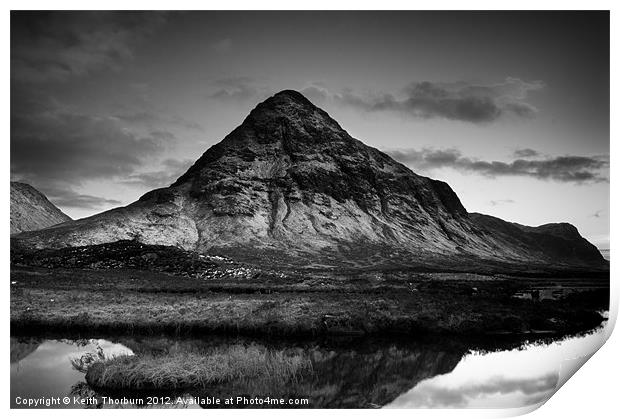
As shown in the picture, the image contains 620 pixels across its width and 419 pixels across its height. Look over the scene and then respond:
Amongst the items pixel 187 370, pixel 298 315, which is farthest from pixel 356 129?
pixel 187 370

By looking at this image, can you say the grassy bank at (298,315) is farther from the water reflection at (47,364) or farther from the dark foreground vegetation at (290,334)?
the water reflection at (47,364)

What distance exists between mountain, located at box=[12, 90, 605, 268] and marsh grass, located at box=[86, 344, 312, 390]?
5937cm

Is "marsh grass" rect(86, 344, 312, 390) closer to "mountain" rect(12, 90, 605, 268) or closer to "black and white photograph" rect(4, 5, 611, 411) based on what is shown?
"black and white photograph" rect(4, 5, 611, 411)

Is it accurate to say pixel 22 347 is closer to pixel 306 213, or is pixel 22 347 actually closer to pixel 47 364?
pixel 47 364

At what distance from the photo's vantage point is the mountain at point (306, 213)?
3489 inches

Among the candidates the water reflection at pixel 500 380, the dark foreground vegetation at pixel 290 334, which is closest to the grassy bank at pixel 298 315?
the dark foreground vegetation at pixel 290 334

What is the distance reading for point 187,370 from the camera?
12383 millimetres

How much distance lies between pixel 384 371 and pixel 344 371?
3.95ft

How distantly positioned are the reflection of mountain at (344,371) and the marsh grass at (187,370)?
0.93 feet

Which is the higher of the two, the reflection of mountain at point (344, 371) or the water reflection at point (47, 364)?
the water reflection at point (47, 364)

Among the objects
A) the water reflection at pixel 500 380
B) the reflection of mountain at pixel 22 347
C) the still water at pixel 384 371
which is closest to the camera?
the still water at pixel 384 371

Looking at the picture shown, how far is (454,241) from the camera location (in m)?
121

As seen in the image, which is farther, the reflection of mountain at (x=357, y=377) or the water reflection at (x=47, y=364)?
the reflection of mountain at (x=357, y=377)
